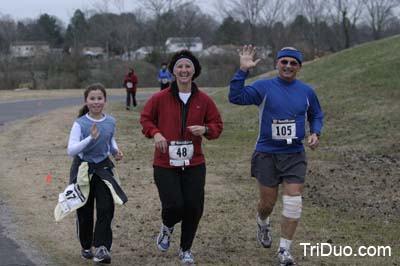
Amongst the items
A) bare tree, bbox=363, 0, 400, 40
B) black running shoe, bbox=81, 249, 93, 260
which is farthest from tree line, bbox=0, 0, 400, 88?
black running shoe, bbox=81, 249, 93, 260

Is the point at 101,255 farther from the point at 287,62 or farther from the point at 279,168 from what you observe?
the point at 287,62

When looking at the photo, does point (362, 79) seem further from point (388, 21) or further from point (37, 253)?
point (388, 21)

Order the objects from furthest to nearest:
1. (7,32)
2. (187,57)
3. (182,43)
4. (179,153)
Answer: (7,32) → (182,43) → (187,57) → (179,153)

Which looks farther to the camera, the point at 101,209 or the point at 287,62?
the point at 287,62

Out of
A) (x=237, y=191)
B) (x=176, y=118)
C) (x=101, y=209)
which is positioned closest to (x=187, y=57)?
(x=176, y=118)

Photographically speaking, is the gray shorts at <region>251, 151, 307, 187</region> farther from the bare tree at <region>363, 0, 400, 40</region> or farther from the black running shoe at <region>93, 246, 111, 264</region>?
the bare tree at <region>363, 0, 400, 40</region>

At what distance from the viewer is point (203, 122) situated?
607cm

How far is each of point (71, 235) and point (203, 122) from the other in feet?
7.58

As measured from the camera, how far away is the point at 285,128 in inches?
245

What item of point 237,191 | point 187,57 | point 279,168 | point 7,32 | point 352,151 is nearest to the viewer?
point 187,57

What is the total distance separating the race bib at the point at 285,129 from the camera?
6.22m

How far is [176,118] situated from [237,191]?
4.17m

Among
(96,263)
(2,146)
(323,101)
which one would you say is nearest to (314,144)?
(96,263)

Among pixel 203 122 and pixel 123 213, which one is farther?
pixel 123 213
